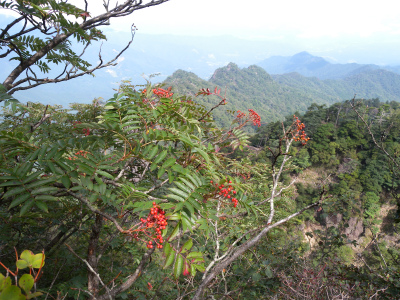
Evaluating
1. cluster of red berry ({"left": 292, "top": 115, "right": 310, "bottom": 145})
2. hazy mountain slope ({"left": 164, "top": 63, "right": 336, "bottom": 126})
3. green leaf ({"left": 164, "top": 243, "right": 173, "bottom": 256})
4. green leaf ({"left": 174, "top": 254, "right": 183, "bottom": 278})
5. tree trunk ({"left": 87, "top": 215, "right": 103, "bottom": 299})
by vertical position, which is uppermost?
cluster of red berry ({"left": 292, "top": 115, "right": 310, "bottom": 145})

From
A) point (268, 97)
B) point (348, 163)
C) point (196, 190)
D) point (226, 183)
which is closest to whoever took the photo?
point (196, 190)

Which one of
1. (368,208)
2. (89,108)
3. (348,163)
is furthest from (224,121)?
(89,108)

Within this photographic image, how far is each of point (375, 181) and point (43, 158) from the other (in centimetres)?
5082

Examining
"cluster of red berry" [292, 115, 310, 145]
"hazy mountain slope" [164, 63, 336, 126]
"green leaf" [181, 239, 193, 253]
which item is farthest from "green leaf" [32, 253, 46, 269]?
"hazy mountain slope" [164, 63, 336, 126]

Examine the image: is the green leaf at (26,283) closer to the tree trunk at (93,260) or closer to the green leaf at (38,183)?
the green leaf at (38,183)

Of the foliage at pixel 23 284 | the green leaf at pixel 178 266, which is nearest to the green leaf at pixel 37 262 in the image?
the foliage at pixel 23 284

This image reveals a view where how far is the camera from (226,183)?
200 centimetres

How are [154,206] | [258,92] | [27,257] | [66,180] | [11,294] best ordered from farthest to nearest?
[258,92] → [66,180] → [154,206] → [27,257] → [11,294]

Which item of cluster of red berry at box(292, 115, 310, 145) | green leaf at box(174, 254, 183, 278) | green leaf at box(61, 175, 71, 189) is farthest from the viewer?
cluster of red berry at box(292, 115, 310, 145)

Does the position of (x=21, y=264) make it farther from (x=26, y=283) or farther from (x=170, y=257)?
(x=170, y=257)

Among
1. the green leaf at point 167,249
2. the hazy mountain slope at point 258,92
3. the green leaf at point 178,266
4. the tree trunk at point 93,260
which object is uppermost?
the green leaf at point 167,249

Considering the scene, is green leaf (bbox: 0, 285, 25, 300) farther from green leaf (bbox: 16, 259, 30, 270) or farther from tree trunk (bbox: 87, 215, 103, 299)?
tree trunk (bbox: 87, 215, 103, 299)

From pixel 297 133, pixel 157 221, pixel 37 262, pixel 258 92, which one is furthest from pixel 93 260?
pixel 258 92

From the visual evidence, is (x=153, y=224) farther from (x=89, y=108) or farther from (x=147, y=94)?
(x=89, y=108)
